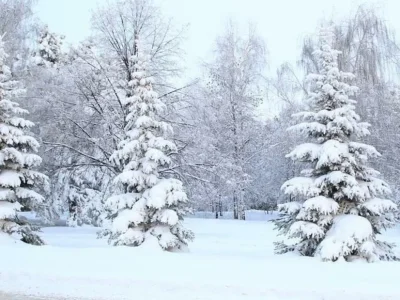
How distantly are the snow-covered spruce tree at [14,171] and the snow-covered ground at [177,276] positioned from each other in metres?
1.62

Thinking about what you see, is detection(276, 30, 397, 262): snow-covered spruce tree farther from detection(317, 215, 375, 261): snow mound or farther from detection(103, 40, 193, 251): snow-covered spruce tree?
detection(103, 40, 193, 251): snow-covered spruce tree

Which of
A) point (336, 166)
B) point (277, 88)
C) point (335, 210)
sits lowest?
point (335, 210)

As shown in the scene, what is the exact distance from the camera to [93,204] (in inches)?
976

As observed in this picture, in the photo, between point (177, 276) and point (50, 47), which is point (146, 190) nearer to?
point (177, 276)

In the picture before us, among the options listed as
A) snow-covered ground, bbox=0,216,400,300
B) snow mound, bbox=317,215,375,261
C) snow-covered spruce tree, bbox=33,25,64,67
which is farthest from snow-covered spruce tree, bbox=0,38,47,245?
snow-covered spruce tree, bbox=33,25,64,67

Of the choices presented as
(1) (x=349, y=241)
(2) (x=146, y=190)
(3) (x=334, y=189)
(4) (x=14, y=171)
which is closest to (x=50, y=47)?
(4) (x=14, y=171)

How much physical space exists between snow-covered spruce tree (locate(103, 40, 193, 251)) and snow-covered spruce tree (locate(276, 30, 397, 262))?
2.79 metres

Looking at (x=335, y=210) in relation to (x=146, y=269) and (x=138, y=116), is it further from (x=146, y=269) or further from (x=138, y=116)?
(x=138, y=116)

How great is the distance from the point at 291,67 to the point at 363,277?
71.4 feet

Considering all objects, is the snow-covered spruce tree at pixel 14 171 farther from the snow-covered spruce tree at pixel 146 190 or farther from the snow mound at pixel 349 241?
the snow mound at pixel 349 241

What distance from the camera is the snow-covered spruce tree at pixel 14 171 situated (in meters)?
12.7

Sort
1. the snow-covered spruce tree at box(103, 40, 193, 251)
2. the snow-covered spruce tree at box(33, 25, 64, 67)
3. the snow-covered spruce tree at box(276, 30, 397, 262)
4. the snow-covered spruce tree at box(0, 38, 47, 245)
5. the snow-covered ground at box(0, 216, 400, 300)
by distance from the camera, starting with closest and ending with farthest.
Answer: the snow-covered ground at box(0, 216, 400, 300)
the snow-covered spruce tree at box(276, 30, 397, 262)
the snow-covered spruce tree at box(103, 40, 193, 251)
the snow-covered spruce tree at box(0, 38, 47, 245)
the snow-covered spruce tree at box(33, 25, 64, 67)

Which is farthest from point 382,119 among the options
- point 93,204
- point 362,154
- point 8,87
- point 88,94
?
point 8,87

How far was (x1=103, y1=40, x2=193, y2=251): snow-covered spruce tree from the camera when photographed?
1130cm
